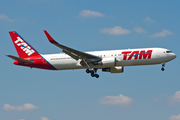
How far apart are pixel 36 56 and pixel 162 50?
75.2 ft

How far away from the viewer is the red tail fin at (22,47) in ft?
186

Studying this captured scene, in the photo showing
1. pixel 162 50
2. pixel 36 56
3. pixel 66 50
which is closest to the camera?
pixel 66 50

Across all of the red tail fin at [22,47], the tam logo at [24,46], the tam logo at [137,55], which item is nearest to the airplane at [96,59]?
the tam logo at [137,55]

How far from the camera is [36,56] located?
55.8 meters

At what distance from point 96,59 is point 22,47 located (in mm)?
15447

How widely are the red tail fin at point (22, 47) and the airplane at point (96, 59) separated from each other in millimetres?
771

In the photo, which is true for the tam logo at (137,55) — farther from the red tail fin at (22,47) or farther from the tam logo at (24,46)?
the tam logo at (24,46)

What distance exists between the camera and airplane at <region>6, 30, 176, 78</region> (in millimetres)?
51281

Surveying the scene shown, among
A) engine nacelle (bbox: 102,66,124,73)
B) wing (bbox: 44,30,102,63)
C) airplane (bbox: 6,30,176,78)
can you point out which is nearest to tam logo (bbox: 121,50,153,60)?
airplane (bbox: 6,30,176,78)

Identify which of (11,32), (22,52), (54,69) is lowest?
(54,69)

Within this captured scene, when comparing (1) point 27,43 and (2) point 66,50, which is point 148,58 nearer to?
(2) point 66,50

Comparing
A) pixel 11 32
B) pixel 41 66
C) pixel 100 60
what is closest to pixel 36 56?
pixel 41 66

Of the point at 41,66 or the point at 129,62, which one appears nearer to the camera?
the point at 129,62

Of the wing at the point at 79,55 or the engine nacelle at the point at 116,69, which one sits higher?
the wing at the point at 79,55
